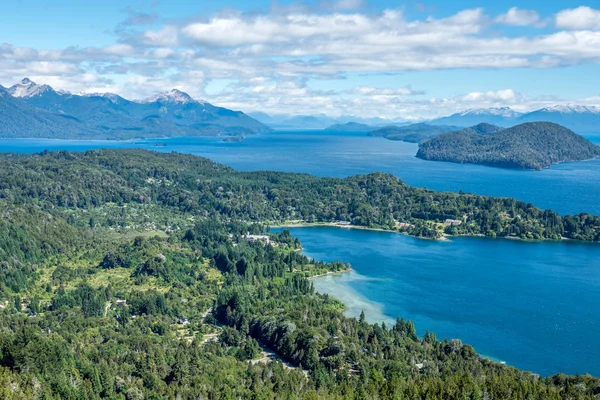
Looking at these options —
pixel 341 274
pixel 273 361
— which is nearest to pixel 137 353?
pixel 273 361

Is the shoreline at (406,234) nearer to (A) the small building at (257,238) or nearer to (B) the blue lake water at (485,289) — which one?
(B) the blue lake water at (485,289)

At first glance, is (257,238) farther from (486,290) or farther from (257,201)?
(486,290)

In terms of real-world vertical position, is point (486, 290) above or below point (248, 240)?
below

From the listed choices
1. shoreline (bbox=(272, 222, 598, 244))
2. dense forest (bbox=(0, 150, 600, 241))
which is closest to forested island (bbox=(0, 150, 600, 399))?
dense forest (bbox=(0, 150, 600, 241))

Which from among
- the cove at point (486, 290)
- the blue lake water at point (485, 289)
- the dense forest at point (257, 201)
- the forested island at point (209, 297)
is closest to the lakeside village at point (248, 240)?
the forested island at point (209, 297)

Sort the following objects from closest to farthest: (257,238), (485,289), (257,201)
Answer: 1. (485,289)
2. (257,238)
3. (257,201)

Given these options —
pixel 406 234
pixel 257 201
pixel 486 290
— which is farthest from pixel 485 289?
pixel 257 201
